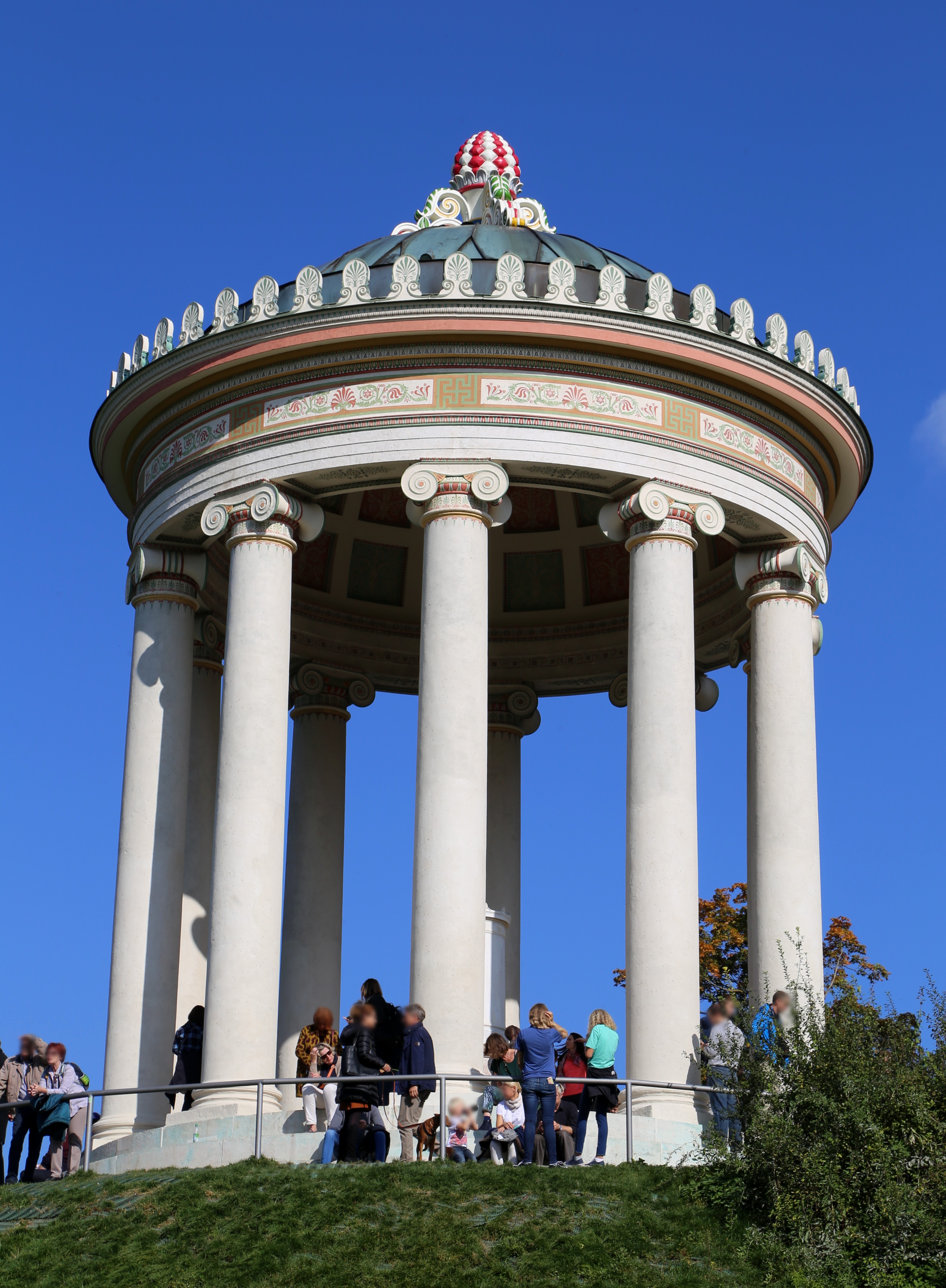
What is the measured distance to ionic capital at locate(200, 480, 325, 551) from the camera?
132 ft

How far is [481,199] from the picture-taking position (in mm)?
51094

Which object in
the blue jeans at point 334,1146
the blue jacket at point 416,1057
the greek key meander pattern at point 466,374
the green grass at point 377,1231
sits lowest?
the green grass at point 377,1231

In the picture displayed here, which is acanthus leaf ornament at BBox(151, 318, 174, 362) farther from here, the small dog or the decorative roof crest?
the small dog

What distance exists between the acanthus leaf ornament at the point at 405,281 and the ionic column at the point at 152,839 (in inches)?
312

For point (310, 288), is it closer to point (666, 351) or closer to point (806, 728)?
point (666, 351)

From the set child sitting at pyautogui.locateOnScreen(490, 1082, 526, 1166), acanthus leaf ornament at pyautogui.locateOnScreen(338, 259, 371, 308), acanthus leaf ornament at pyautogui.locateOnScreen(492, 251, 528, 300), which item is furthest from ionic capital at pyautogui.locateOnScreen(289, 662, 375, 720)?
child sitting at pyautogui.locateOnScreen(490, 1082, 526, 1166)

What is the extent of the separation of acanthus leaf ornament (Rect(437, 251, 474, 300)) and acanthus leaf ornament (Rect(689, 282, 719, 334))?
187 inches

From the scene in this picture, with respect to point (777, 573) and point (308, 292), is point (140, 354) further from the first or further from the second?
point (777, 573)

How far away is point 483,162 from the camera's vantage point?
5191cm

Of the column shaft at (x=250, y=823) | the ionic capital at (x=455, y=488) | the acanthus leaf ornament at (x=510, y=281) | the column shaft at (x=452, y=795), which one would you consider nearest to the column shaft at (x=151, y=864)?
the column shaft at (x=250, y=823)

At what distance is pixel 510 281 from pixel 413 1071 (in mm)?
16525

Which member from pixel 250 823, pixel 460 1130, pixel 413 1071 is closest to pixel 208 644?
pixel 250 823

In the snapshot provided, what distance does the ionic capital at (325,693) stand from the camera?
167 ft

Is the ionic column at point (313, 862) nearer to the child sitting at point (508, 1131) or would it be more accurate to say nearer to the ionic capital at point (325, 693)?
the ionic capital at point (325, 693)
